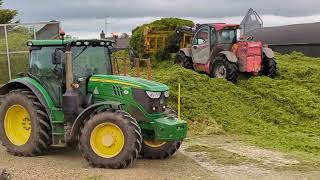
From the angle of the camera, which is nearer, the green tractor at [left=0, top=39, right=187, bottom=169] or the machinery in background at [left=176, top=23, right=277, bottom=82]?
the green tractor at [left=0, top=39, right=187, bottom=169]

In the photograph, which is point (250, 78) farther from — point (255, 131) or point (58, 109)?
point (58, 109)

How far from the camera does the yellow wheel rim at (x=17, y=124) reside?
414 inches

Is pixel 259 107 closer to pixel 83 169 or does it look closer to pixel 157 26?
pixel 83 169

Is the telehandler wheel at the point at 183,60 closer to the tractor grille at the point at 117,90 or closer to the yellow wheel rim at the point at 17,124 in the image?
the yellow wheel rim at the point at 17,124


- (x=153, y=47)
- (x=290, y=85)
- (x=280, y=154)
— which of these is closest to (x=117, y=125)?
(x=280, y=154)

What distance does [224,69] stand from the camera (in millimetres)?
18453

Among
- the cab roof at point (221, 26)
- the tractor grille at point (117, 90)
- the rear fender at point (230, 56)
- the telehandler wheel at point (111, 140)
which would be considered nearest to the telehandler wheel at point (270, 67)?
the rear fender at point (230, 56)

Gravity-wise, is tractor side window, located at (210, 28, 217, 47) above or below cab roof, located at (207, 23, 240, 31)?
below

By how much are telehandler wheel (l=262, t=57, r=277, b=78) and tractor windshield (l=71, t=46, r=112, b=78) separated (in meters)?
9.37

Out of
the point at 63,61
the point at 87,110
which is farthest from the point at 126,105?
the point at 63,61

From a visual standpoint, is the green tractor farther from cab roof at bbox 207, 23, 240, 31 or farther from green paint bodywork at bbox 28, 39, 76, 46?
cab roof at bbox 207, 23, 240, 31

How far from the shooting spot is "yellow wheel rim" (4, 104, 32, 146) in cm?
1052

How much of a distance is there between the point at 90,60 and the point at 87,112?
3.80 ft

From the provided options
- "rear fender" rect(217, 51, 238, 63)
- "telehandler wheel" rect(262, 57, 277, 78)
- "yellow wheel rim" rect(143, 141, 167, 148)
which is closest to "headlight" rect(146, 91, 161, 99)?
"yellow wheel rim" rect(143, 141, 167, 148)
